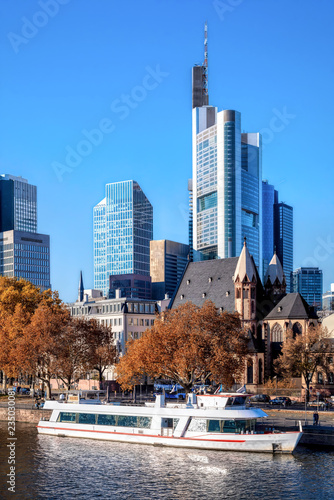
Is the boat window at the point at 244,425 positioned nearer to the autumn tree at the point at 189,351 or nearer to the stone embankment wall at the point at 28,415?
the autumn tree at the point at 189,351

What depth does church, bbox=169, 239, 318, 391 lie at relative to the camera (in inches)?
5842

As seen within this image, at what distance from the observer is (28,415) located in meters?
102

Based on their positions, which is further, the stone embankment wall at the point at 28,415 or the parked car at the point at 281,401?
the parked car at the point at 281,401

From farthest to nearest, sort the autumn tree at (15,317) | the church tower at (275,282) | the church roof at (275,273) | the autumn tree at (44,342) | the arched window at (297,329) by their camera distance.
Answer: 1. the church roof at (275,273)
2. the church tower at (275,282)
3. the arched window at (297,329)
4. the autumn tree at (15,317)
5. the autumn tree at (44,342)

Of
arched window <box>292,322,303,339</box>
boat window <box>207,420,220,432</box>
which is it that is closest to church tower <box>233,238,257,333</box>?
arched window <box>292,322,303,339</box>

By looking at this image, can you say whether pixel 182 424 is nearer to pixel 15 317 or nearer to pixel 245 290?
pixel 15 317

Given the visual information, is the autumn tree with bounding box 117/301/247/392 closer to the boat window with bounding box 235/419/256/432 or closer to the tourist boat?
the tourist boat

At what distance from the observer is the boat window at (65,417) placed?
91.0 metres

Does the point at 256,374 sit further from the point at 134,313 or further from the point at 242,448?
the point at 242,448

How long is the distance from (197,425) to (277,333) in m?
72.3

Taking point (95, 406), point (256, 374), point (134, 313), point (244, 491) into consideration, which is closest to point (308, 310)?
point (256, 374)

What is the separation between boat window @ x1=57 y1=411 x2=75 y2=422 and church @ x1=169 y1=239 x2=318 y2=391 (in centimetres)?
5603

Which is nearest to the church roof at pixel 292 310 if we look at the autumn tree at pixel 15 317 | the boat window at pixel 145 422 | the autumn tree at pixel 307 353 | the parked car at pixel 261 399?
the autumn tree at pixel 307 353

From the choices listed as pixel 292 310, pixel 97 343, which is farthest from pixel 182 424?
pixel 292 310
